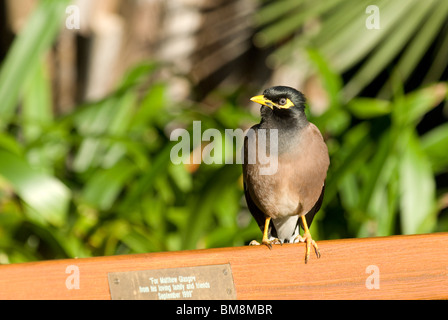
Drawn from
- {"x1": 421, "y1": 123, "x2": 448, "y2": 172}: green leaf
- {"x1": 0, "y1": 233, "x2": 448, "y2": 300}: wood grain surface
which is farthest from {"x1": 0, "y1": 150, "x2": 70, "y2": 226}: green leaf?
{"x1": 421, "y1": 123, "x2": 448, "y2": 172}: green leaf

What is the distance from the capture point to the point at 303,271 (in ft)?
3.76

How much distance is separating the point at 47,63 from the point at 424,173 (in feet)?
6.33

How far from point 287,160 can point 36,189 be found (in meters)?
1.27

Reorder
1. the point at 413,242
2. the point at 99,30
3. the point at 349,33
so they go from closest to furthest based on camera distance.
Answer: the point at 413,242, the point at 349,33, the point at 99,30

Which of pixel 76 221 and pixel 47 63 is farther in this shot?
pixel 47 63

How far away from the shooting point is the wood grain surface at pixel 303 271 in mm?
1134

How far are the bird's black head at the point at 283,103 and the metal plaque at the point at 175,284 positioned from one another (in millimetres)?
340

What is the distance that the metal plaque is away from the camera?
3.54 ft

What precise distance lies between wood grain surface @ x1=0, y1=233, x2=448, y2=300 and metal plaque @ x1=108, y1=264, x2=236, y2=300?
17mm

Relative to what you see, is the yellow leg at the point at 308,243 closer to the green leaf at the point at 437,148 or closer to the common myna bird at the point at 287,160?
the common myna bird at the point at 287,160

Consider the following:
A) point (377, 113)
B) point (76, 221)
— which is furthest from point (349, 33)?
point (76, 221)

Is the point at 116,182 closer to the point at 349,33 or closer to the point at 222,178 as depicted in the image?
the point at 222,178

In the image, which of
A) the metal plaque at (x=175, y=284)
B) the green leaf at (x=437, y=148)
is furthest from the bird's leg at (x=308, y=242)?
the green leaf at (x=437, y=148)

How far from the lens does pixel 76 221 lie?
212cm
